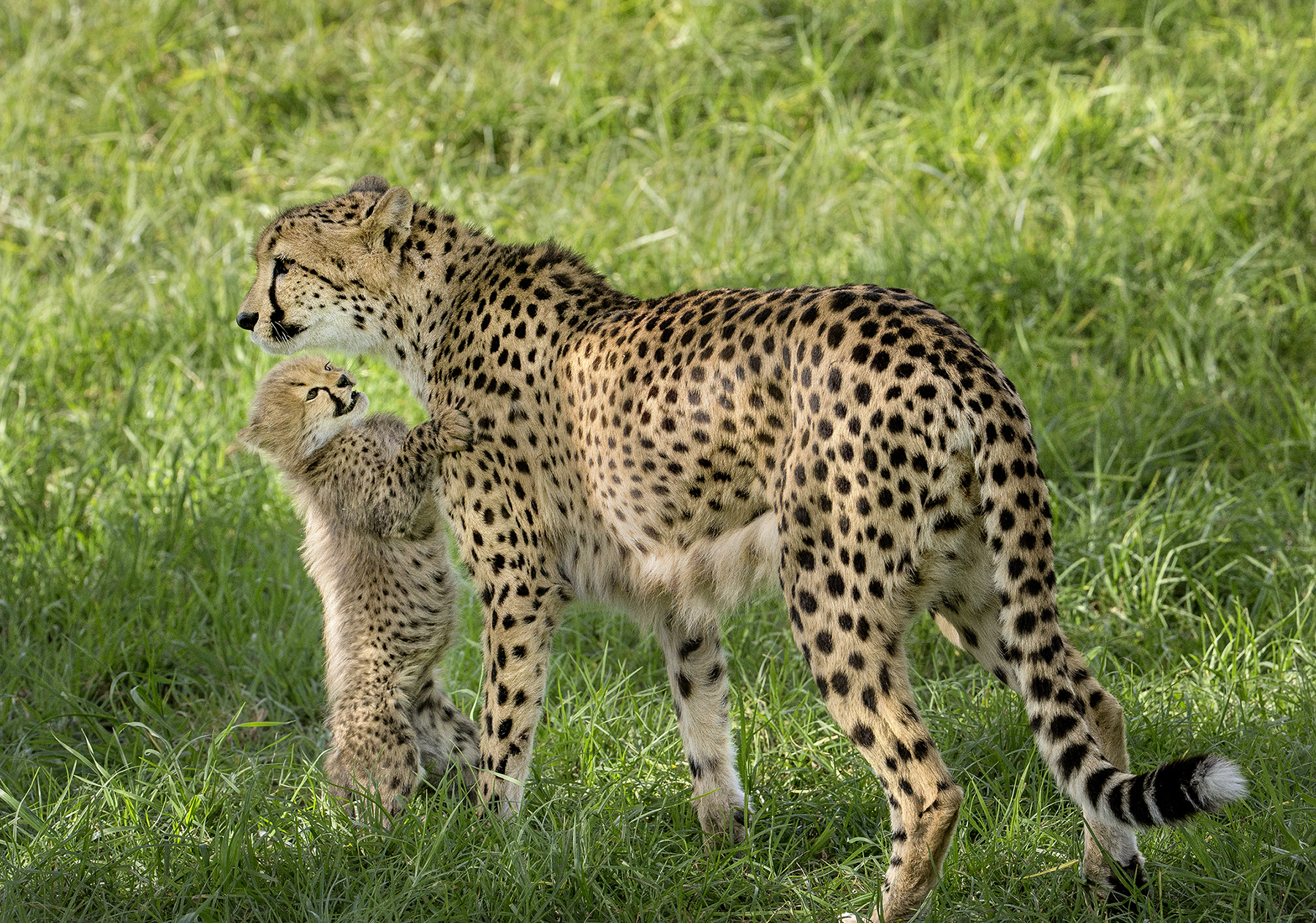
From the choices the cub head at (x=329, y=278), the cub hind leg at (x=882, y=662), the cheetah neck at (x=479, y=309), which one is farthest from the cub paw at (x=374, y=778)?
the cub hind leg at (x=882, y=662)

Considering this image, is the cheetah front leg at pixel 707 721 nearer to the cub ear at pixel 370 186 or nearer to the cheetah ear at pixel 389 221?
the cheetah ear at pixel 389 221

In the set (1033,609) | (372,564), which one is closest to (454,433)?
(372,564)

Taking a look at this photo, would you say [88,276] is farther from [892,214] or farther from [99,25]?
[892,214]

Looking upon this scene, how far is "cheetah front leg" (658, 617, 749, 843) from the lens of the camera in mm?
3850

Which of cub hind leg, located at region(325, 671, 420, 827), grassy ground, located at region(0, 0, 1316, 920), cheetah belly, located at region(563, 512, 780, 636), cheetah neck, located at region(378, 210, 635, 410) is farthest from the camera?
cheetah neck, located at region(378, 210, 635, 410)

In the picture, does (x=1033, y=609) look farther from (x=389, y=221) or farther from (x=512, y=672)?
(x=389, y=221)

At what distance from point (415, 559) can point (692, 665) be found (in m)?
1.01

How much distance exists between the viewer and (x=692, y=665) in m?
3.94

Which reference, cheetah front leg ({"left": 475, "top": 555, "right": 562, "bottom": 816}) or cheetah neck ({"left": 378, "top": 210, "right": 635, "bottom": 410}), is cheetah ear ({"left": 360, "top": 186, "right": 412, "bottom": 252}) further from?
cheetah front leg ({"left": 475, "top": 555, "right": 562, "bottom": 816})

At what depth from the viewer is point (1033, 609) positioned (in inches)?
122

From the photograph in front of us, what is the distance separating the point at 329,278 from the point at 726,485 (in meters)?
1.58

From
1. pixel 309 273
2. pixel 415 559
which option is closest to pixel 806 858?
pixel 415 559

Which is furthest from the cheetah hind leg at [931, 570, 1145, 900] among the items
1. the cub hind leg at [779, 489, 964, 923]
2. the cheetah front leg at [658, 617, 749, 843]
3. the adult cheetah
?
the cheetah front leg at [658, 617, 749, 843]

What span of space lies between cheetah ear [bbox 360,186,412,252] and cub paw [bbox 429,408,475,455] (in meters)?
0.65
